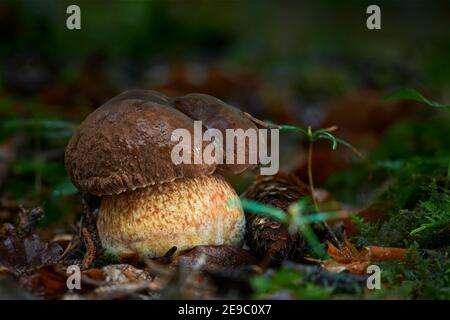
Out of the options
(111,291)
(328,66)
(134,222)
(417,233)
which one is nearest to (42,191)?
(134,222)

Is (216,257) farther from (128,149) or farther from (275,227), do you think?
(128,149)

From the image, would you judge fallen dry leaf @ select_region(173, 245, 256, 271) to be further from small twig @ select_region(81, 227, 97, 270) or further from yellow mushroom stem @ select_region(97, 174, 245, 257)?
small twig @ select_region(81, 227, 97, 270)

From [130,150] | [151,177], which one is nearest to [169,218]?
[151,177]

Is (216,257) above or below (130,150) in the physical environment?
below

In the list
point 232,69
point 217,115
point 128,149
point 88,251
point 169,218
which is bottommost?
point 88,251

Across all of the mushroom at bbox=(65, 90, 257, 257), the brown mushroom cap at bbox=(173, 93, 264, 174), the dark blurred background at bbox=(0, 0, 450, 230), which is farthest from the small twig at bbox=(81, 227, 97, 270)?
the dark blurred background at bbox=(0, 0, 450, 230)

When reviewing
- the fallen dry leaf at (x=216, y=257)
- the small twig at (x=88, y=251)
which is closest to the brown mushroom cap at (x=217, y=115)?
the fallen dry leaf at (x=216, y=257)
